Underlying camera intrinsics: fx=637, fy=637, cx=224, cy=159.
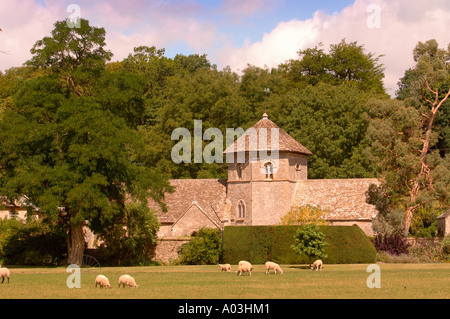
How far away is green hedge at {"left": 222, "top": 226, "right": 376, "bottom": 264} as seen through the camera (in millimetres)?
44875

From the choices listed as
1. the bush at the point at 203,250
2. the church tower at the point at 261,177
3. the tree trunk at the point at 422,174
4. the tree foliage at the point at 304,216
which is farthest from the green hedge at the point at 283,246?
the church tower at the point at 261,177

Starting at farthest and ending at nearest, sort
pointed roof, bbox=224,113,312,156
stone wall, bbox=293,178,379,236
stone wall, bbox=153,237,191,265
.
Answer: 1. pointed roof, bbox=224,113,312,156
2. stone wall, bbox=293,178,379,236
3. stone wall, bbox=153,237,191,265

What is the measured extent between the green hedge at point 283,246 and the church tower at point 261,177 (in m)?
8.68

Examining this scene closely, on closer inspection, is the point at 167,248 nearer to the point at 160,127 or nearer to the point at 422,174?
the point at 422,174


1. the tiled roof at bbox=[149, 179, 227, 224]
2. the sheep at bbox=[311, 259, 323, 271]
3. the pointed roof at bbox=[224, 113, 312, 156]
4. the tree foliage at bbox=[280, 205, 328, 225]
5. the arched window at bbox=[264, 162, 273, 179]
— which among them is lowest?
the sheep at bbox=[311, 259, 323, 271]

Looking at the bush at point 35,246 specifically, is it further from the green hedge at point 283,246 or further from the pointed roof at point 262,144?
the pointed roof at point 262,144

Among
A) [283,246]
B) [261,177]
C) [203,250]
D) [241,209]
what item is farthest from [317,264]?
[241,209]

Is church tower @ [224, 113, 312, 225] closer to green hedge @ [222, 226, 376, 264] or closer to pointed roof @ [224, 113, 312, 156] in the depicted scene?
pointed roof @ [224, 113, 312, 156]

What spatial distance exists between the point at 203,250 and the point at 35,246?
39.4 feet

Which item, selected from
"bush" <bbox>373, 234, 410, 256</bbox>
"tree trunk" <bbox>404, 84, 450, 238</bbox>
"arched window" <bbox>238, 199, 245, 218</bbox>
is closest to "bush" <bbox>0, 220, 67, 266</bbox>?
"arched window" <bbox>238, 199, 245, 218</bbox>

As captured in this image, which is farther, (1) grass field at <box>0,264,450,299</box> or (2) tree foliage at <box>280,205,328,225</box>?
Result: (2) tree foliage at <box>280,205,328,225</box>

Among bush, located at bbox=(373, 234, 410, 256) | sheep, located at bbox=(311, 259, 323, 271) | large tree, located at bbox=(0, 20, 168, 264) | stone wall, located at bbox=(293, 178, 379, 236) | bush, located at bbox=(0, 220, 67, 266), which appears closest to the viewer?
sheep, located at bbox=(311, 259, 323, 271)

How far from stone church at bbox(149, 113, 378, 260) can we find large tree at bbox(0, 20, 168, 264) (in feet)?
40.7
